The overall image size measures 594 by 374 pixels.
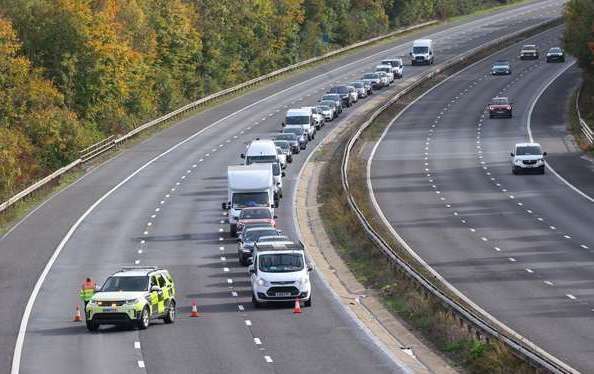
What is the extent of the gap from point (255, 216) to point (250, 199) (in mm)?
2394

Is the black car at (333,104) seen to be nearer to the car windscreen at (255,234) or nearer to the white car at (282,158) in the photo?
the white car at (282,158)

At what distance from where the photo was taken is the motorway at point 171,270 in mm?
36219

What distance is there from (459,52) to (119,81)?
5124 cm

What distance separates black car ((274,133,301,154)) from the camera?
297 ft

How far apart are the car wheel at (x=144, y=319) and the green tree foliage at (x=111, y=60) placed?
4219cm

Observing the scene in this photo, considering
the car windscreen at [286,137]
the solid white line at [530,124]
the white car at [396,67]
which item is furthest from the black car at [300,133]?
the white car at [396,67]

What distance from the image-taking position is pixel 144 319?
40469 millimetres

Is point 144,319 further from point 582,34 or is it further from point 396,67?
point 396,67

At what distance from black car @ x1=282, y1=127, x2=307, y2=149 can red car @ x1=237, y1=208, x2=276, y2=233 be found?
101 ft

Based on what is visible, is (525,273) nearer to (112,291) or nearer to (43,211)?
(112,291)

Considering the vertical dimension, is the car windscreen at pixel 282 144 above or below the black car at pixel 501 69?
above

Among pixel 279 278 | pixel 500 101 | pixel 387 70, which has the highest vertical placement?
pixel 279 278

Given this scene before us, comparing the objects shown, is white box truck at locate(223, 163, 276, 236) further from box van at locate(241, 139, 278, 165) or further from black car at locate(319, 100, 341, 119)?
black car at locate(319, 100, 341, 119)

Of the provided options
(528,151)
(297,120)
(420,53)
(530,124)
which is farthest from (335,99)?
(420,53)
